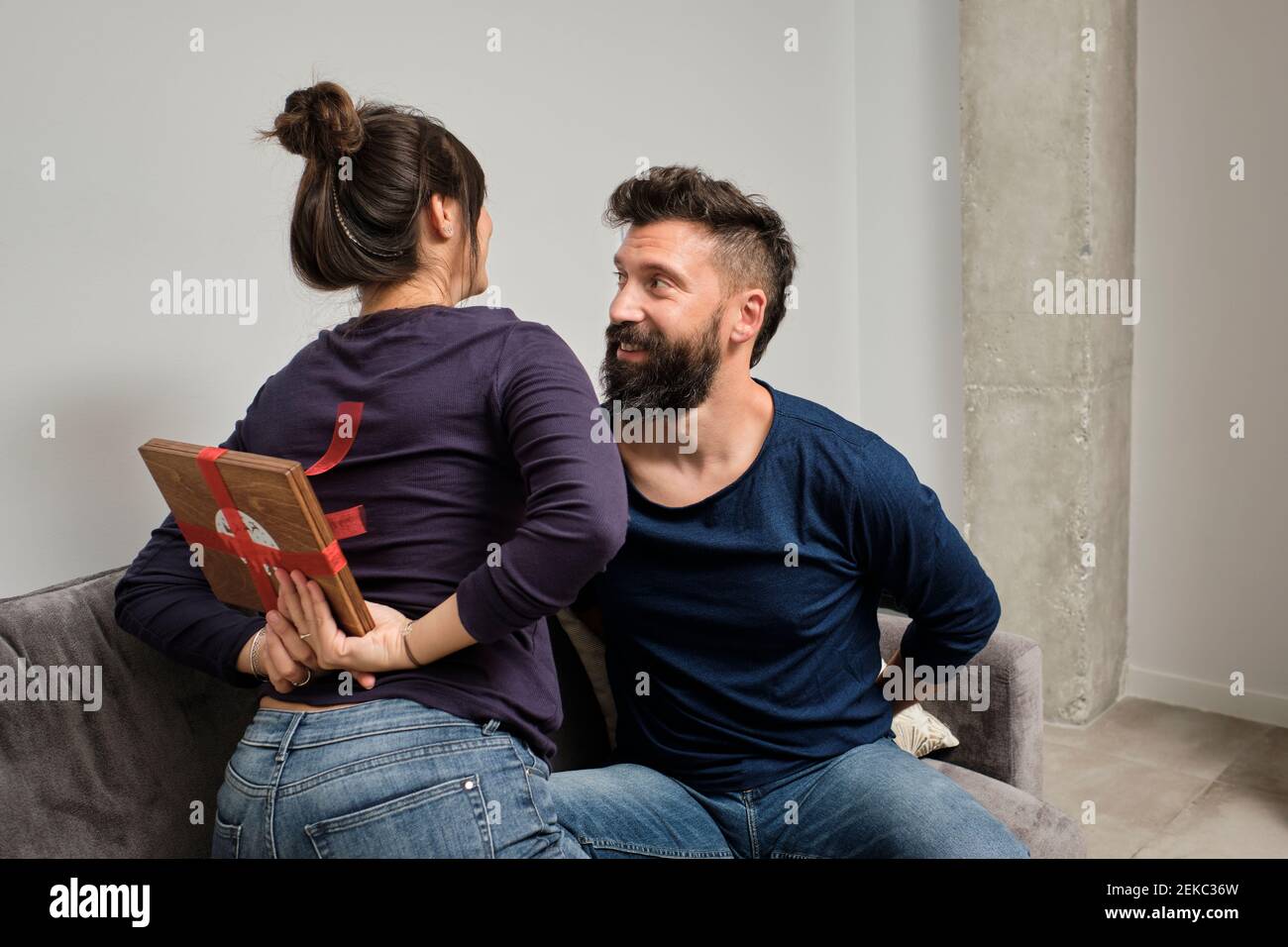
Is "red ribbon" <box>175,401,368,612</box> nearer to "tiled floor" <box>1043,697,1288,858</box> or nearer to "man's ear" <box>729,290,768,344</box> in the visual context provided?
"man's ear" <box>729,290,768,344</box>

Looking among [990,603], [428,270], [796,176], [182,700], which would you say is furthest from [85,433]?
[796,176]

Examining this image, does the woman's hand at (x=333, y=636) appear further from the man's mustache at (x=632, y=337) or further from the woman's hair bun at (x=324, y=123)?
the man's mustache at (x=632, y=337)

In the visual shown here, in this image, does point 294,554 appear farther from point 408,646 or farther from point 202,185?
point 202,185

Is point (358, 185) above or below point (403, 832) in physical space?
above

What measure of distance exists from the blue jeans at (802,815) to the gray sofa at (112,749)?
26 centimetres

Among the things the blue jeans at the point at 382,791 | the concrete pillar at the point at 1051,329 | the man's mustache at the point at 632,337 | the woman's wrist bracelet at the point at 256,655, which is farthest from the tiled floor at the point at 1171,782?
the woman's wrist bracelet at the point at 256,655

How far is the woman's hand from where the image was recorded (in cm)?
123

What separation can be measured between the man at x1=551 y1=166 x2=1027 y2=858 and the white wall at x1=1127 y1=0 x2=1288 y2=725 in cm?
194

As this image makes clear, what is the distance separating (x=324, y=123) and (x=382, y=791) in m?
0.73

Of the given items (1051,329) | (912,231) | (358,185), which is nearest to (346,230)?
(358,185)

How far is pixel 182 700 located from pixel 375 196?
0.80m

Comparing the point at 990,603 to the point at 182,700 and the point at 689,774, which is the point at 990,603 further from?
the point at 182,700

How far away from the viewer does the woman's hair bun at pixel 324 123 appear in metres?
1.31

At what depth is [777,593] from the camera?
1745mm
